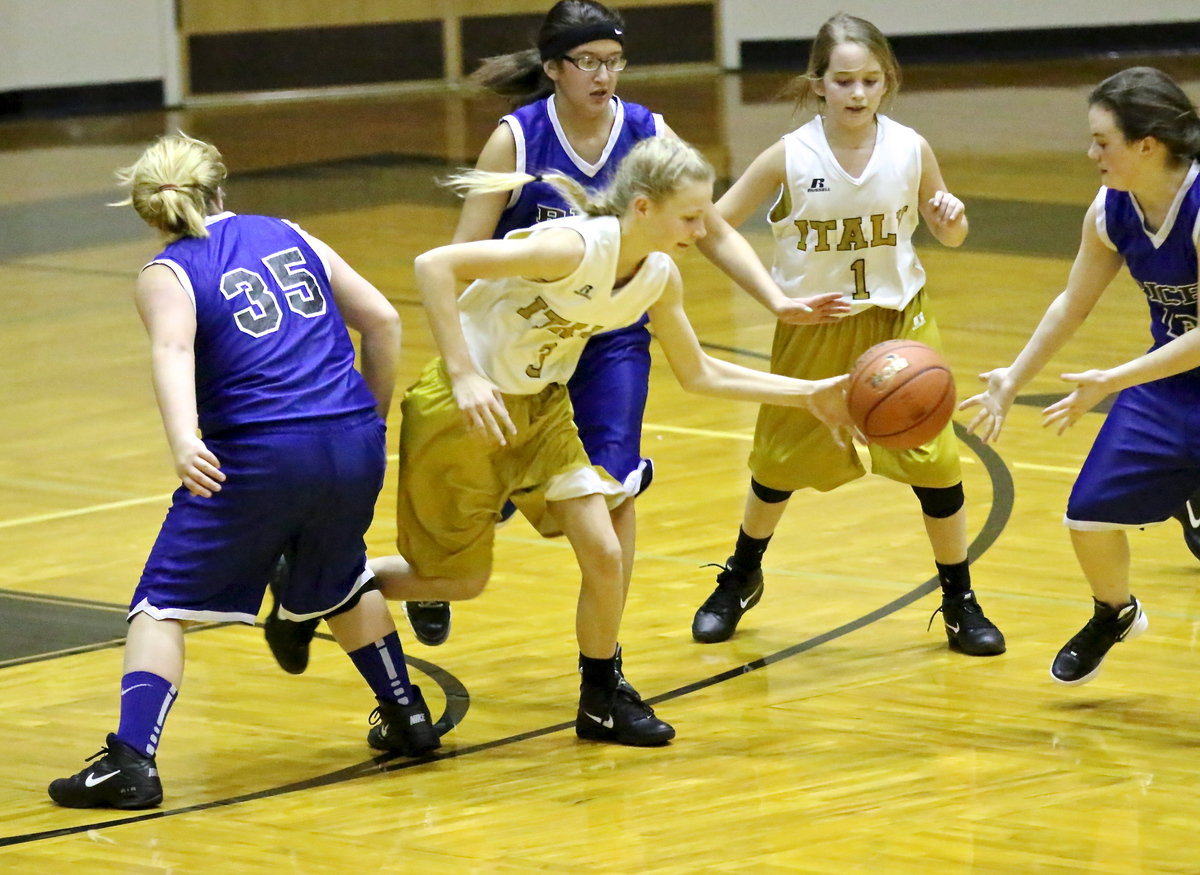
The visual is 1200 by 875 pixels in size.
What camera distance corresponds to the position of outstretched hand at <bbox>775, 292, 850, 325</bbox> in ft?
14.7

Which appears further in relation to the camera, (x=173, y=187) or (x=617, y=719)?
(x=617, y=719)

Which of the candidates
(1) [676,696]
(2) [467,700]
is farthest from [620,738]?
(2) [467,700]

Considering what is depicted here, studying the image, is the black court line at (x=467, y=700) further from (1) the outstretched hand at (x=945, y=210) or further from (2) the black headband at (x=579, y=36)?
(2) the black headband at (x=579, y=36)

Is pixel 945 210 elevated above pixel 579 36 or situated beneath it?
situated beneath

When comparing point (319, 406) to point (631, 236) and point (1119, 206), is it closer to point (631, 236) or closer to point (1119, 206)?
point (631, 236)

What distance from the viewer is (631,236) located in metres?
3.97

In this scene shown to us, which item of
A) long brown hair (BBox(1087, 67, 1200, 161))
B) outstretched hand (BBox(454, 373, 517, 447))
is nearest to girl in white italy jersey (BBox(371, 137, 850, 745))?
outstretched hand (BBox(454, 373, 517, 447))

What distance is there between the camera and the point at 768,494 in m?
4.94

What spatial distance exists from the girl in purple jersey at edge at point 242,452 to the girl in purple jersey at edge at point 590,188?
0.52m

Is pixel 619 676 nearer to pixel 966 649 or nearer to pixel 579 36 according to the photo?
pixel 966 649

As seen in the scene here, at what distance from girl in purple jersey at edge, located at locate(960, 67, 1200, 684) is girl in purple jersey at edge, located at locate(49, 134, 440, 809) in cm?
137

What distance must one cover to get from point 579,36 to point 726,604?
1.47 meters

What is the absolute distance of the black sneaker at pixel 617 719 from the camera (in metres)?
4.07

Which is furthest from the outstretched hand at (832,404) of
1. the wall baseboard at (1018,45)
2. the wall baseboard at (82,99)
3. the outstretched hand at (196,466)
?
the wall baseboard at (1018,45)
